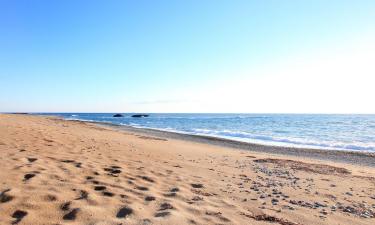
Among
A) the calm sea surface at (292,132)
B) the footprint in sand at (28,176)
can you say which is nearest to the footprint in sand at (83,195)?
the footprint in sand at (28,176)

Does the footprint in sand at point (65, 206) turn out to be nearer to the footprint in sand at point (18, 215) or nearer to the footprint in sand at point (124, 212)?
the footprint in sand at point (18, 215)

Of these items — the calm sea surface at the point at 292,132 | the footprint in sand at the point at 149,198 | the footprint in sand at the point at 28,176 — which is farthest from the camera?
the calm sea surface at the point at 292,132

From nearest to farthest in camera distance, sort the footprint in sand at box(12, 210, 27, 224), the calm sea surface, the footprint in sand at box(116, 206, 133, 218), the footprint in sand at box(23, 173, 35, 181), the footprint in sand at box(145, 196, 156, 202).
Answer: the footprint in sand at box(12, 210, 27, 224)
the footprint in sand at box(116, 206, 133, 218)
the footprint in sand at box(145, 196, 156, 202)
the footprint in sand at box(23, 173, 35, 181)
the calm sea surface

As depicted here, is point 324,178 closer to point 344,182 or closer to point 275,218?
point 344,182

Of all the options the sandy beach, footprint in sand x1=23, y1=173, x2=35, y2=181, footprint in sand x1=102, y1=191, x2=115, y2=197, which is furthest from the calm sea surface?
footprint in sand x1=23, y1=173, x2=35, y2=181

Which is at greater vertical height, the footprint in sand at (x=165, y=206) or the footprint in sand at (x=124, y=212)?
the footprint in sand at (x=124, y=212)

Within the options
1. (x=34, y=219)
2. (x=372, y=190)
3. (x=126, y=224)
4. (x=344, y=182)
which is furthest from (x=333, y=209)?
(x=34, y=219)

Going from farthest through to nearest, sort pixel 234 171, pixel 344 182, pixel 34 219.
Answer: pixel 234 171 → pixel 344 182 → pixel 34 219

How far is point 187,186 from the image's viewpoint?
616cm

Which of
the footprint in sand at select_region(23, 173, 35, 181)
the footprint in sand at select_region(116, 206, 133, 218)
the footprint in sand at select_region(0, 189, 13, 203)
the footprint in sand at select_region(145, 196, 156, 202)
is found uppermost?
the footprint in sand at select_region(23, 173, 35, 181)

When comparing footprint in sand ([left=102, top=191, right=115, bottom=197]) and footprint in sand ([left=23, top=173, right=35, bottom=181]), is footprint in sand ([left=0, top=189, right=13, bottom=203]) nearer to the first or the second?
footprint in sand ([left=23, top=173, right=35, bottom=181])

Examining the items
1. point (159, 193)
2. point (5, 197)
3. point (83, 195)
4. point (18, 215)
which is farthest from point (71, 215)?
point (159, 193)

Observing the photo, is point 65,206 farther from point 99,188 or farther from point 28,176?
point 28,176

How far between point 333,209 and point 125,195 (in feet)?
12.0
